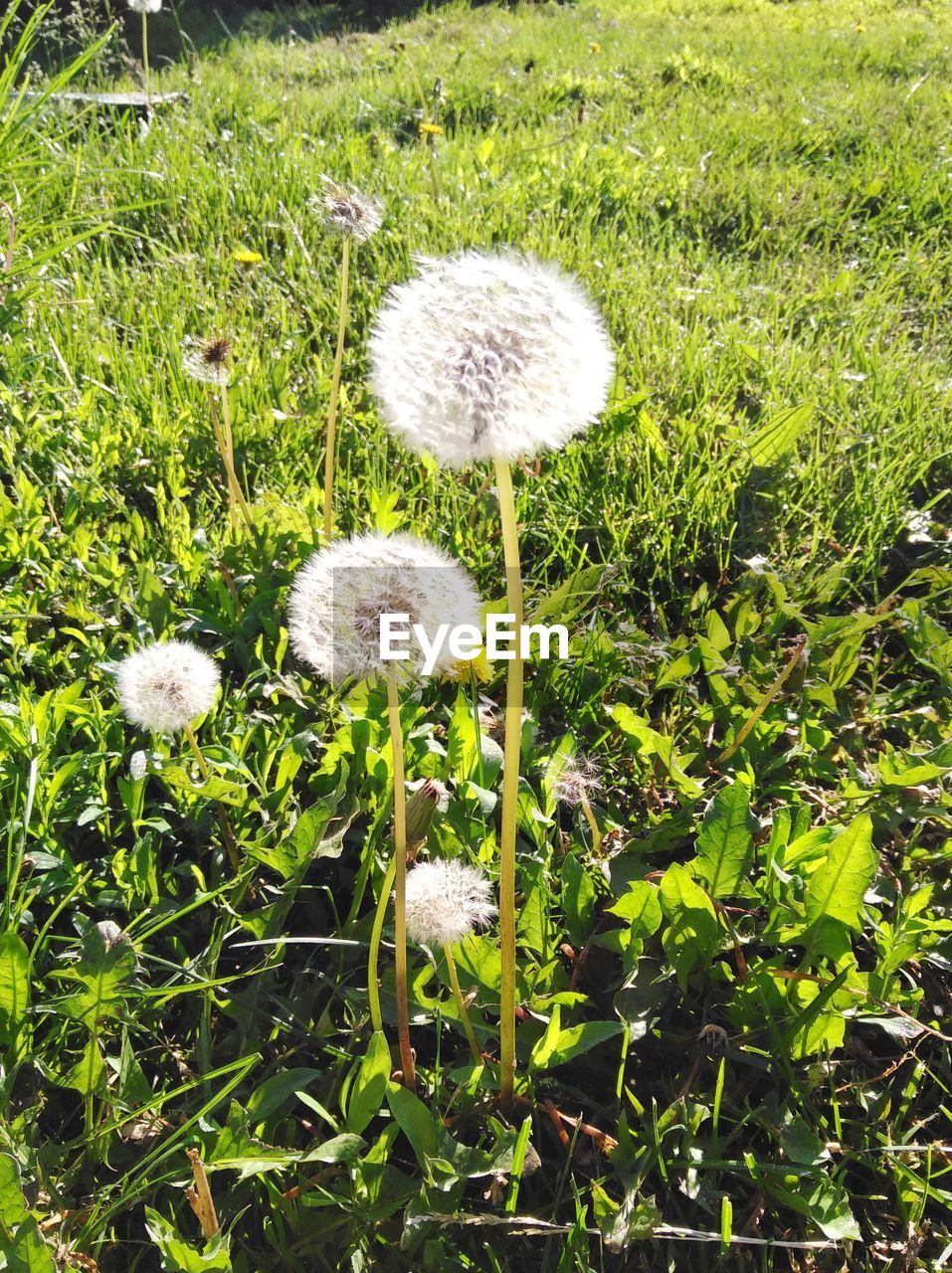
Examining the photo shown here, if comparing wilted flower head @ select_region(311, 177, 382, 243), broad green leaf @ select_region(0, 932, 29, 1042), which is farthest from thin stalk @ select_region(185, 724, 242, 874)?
wilted flower head @ select_region(311, 177, 382, 243)

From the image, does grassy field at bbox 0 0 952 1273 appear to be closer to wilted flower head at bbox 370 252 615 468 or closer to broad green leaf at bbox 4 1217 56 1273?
broad green leaf at bbox 4 1217 56 1273

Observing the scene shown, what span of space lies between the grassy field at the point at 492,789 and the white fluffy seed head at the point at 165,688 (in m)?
0.09

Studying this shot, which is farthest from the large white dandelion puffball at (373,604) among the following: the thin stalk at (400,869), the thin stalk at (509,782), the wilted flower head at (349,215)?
the wilted flower head at (349,215)

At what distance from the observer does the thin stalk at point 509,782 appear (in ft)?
3.72

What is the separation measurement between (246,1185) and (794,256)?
392 cm

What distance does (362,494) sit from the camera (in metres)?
2.61

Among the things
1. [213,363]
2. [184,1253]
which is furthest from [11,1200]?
[213,363]

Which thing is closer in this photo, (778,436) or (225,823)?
(225,823)

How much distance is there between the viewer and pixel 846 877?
58.0 inches

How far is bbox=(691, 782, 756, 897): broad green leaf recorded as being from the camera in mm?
1544

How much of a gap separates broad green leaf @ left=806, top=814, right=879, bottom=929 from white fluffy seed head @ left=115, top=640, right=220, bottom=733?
1040 millimetres

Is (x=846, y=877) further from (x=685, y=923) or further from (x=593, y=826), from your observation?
(x=593, y=826)

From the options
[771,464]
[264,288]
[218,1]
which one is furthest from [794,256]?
[218,1]

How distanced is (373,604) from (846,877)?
2.67 ft
